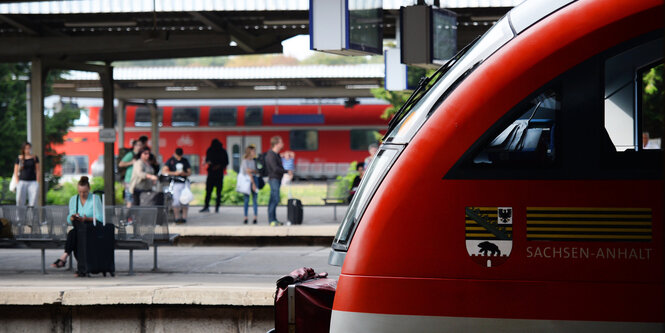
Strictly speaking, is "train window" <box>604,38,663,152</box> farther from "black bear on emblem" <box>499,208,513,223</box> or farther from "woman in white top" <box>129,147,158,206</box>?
"woman in white top" <box>129,147,158,206</box>

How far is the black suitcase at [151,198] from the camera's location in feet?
57.3

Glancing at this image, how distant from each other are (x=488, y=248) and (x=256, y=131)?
3776 centimetres

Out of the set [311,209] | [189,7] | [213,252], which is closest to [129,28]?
[189,7]

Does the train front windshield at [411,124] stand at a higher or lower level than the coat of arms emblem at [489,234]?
higher

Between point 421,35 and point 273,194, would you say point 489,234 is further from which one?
point 273,194

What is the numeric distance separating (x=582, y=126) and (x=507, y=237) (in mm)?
700

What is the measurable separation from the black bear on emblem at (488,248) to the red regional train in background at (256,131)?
121 ft

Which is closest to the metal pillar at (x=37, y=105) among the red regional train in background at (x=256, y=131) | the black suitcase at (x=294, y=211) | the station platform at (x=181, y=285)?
the station platform at (x=181, y=285)

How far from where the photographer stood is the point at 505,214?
4863 mm

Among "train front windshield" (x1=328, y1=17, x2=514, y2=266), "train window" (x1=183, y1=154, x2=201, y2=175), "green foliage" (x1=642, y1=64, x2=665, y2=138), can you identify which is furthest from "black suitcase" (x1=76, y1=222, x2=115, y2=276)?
"train window" (x1=183, y1=154, x2=201, y2=175)

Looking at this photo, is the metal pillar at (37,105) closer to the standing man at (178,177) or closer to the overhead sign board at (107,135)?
the overhead sign board at (107,135)

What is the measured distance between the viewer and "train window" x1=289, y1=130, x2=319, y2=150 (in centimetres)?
4291

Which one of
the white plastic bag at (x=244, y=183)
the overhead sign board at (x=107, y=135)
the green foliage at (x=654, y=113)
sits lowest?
the white plastic bag at (x=244, y=183)

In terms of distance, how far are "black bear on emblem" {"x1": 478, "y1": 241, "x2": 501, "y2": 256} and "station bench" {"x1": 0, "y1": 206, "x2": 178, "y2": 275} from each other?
828 cm
